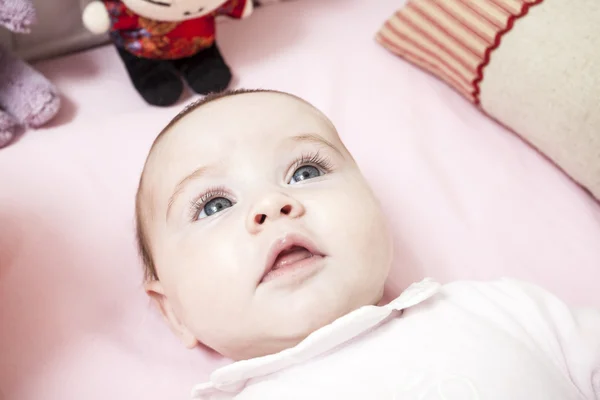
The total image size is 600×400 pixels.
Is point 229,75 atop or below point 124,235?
atop

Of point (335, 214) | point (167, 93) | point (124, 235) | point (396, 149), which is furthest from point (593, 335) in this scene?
point (167, 93)

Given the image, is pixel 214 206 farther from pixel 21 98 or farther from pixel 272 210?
pixel 21 98

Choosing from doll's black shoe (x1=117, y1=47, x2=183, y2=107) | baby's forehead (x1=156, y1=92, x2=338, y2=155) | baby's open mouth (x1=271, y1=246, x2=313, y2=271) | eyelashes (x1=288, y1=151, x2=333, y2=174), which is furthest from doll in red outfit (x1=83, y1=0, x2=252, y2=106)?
baby's open mouth (x1=271, y1=246, x2=313, y2=271)

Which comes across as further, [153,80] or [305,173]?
[153,80]

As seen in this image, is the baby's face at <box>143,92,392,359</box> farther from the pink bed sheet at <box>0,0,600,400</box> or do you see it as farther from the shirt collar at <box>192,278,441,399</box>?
the pink bed sheet at <box>0,0,600,400</box>

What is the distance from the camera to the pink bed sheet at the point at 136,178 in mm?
906

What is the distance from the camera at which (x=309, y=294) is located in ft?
2.32

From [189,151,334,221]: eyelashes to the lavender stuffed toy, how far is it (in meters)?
0.45

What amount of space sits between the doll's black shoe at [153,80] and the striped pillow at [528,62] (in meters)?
0.45

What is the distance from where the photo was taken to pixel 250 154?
0.79 metres

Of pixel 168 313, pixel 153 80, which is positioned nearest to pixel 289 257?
pixel 168 313

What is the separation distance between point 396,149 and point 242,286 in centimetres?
52

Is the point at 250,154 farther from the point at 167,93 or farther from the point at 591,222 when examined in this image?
the point at 591,222

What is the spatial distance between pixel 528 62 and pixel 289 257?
602 millimetres
